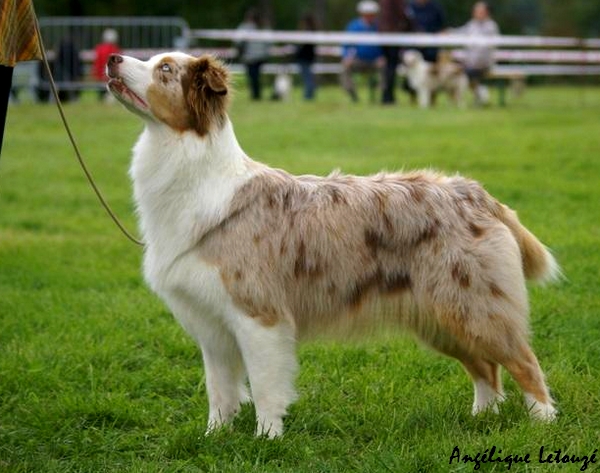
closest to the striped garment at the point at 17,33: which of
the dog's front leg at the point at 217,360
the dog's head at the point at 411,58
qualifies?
the dog's front leg at the point at 217,360

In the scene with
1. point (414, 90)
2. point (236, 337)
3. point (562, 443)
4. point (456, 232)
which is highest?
point (456, 232)

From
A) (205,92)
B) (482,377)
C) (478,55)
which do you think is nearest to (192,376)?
(482,377)

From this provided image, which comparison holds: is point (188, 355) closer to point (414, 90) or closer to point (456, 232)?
point (456, 232)

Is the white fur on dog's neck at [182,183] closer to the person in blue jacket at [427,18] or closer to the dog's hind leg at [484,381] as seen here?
the dog's hind leg at [484,381]

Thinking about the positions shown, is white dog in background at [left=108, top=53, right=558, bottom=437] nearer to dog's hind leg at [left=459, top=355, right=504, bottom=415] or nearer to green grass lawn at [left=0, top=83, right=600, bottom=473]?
dog's hind leg at [left=459, top=355, right=504, bottom=415]

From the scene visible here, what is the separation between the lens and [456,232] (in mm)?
5324

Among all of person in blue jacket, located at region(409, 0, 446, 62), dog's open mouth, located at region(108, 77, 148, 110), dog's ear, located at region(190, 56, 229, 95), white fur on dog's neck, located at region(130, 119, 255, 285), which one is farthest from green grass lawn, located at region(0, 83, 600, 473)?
person in blue jacket, located at region(409, 0, 446, 62)

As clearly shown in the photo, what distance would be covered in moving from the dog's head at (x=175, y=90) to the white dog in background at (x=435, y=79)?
75.6 ft

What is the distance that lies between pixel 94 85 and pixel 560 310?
2173 centimetres

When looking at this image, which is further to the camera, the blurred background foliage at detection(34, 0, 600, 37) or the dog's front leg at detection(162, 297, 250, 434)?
the blurred background foliage at detection(34, 0, 600, 37)

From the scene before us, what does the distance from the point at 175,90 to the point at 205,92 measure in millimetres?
150

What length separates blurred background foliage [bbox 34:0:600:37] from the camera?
49938 mm

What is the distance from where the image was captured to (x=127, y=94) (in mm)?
5191

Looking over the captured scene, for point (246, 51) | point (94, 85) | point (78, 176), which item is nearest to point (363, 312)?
point (78, 176)
